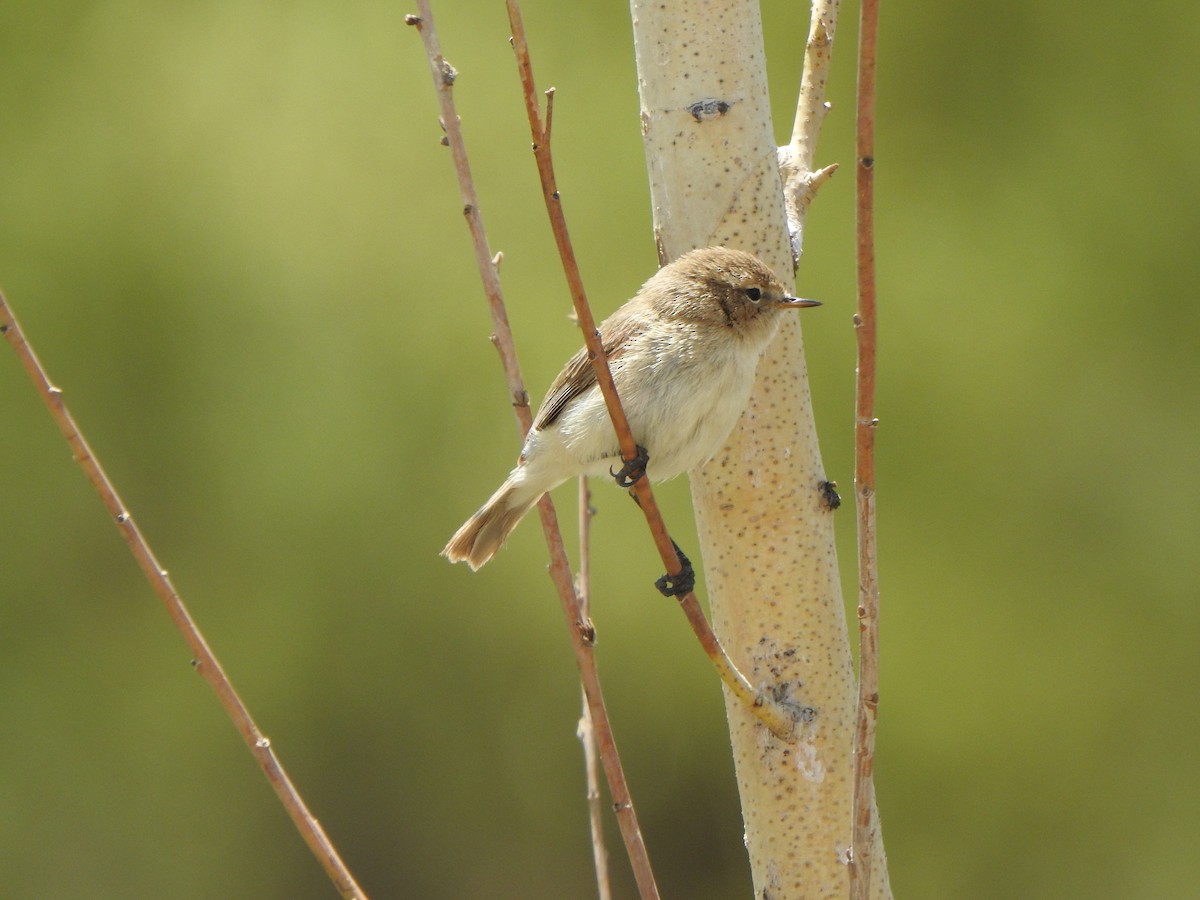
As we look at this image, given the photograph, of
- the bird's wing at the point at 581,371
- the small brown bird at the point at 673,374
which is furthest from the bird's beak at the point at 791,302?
the bird's wing at the point at 581,371

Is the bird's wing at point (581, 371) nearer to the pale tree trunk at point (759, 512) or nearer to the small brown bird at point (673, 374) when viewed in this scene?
the small brown bird at point (673, 374)

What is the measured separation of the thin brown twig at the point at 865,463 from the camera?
1.29 metres

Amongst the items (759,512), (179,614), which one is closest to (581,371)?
(759,512)

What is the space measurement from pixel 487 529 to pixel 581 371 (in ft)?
1.31

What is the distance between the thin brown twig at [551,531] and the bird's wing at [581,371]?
2.68ft

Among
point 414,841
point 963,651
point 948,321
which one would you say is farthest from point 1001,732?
point 414,841

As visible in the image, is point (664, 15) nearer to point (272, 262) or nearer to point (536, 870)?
point (272, 262)

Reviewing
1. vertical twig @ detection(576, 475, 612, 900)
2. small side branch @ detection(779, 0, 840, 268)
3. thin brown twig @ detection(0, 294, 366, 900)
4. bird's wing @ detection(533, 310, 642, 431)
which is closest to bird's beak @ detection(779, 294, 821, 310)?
small side branch @ detection(779, 0, 840, 268)

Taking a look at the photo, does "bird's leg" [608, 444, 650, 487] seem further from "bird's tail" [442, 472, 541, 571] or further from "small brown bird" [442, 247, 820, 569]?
"bird's tail" [442, 472, 541, 571]

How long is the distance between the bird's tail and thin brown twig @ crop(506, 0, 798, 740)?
76 centimetres

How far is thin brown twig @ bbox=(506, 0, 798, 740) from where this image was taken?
1.33 meters

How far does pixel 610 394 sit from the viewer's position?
151 centimetres

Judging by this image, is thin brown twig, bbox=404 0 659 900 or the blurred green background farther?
the blurred green background

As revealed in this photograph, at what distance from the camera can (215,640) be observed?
4934 mm
